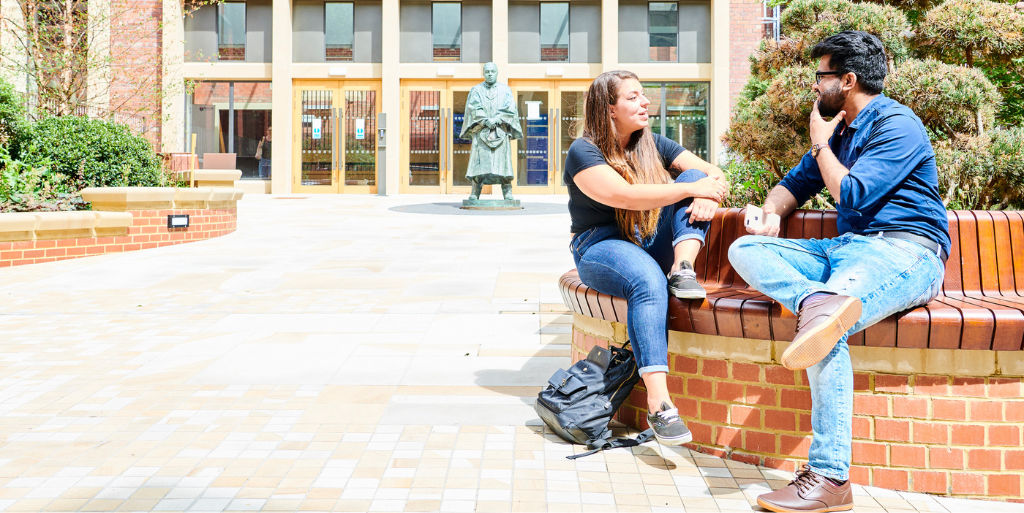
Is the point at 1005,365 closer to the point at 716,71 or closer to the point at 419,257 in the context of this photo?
the point at 419,257

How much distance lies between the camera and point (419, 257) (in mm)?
9141

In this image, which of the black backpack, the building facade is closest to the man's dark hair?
the black backpack

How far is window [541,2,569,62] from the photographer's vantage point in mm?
24328

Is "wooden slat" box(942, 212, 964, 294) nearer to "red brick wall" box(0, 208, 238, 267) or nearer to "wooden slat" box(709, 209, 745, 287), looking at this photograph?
"wooden slat" box(709, 209, 745, 287)

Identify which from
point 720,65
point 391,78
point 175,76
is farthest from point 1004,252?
point 175,76

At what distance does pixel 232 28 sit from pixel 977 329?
24.5 meters

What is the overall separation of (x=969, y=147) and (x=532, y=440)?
3675 millimetres

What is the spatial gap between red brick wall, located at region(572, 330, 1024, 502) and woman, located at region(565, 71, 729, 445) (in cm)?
37

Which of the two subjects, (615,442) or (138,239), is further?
(138,239)

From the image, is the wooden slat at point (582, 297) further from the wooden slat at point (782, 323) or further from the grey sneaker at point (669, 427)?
the wooden slat at point (782, 323)

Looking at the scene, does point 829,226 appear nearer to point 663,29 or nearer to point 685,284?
point 685,284

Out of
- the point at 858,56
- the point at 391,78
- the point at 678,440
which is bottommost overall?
the point at 678,440

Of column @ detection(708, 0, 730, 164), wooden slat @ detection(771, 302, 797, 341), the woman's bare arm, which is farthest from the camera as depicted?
column @ detection(708, 0, 730, 164)

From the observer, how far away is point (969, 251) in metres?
3.33
